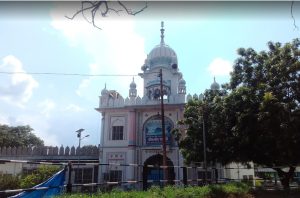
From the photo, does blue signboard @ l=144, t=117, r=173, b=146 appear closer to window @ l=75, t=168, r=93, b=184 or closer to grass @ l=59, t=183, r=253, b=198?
window @ l=75, t=168, r=93, b=184

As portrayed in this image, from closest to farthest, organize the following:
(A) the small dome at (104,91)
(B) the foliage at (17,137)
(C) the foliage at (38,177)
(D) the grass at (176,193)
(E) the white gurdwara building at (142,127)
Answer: (D) the grass at (176,193), (C) the foliage at (38,177), (E) the white gurdwara building at (142,127), (A) the small dome at (104,91), (B) the foliage at (17,137)

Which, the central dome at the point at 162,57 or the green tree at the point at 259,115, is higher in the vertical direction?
the central dome at the point at 162,57

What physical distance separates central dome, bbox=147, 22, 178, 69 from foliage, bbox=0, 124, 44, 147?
22.8 metres

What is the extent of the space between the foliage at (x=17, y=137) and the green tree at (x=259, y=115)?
3047cm

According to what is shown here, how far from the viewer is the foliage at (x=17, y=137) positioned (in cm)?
4372

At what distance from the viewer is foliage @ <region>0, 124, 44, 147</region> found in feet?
143

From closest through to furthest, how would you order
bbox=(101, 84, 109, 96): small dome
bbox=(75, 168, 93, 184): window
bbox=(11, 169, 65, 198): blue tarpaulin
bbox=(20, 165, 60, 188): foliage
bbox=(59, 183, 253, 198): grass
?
bbox=(11, 169, 65, 198): blue tarpaulin
bbox=(59, 183, 253, 198): grass
bbox=(20, 165, 60, 188): foliage
bbox=(75, 168, 93, 184): window
bbox=(101, 84, 109, 96): small dome

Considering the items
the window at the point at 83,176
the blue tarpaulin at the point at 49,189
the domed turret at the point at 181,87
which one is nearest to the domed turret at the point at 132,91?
the domed turret at the point at 181,87

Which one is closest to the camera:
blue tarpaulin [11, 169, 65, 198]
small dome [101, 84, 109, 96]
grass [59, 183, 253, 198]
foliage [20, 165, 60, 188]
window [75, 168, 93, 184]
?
blue tarpaulin [11, 169, 65, 198]

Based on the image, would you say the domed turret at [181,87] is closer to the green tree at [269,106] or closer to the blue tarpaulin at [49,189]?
the green tree at [269,106]

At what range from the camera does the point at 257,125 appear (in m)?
16.8

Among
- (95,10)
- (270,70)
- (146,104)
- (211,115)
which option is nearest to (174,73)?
(146,104)

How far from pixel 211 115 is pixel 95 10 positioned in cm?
1820

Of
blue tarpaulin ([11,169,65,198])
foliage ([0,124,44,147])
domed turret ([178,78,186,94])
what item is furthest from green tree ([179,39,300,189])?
foliage ([0,124,44,147])
